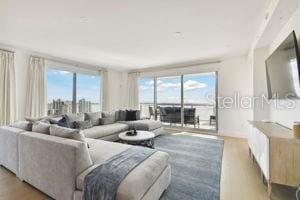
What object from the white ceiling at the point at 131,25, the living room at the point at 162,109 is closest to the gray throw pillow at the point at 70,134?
the living room at the point at 162,109

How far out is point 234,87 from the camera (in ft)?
17.2

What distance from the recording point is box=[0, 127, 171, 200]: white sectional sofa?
1.57 metres

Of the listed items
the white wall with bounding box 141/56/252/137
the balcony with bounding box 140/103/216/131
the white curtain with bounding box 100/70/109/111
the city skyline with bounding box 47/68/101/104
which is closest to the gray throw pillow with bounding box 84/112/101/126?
the city skyline with bounding box 47/68/101/104

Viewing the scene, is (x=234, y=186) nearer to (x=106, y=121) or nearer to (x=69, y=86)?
(x=106, y=121)

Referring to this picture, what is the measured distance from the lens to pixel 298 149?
6.32 ft

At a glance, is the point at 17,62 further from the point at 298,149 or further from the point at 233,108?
the point at 233,108

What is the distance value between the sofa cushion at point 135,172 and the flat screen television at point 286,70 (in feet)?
6.45

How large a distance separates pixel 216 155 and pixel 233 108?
7.86 feet

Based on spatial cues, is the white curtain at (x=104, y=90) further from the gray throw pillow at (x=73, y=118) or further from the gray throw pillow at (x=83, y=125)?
the gray throw pillow at (x=83, y=125)

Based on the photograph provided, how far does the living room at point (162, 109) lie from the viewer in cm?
193

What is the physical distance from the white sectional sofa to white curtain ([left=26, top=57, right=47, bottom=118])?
2.42 metres

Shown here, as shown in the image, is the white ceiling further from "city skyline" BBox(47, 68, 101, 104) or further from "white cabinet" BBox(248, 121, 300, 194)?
"white cabinet" BBox(248, 121, 300, 194)

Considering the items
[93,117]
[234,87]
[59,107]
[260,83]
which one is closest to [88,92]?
[59,107]

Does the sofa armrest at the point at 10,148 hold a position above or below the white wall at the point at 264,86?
below
